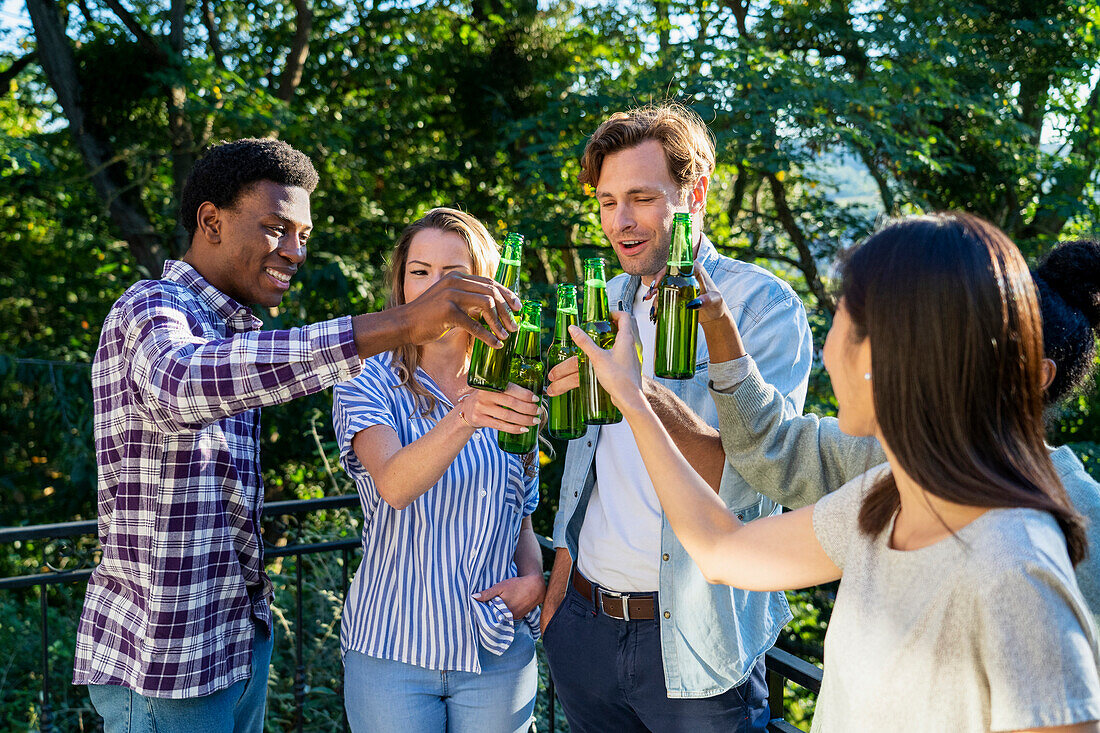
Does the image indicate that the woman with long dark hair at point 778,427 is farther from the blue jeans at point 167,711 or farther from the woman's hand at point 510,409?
the blue jeans at point 167,711

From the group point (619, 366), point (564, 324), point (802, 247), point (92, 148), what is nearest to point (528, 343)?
point (564, 324)

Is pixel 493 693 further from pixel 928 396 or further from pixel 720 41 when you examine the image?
pixel 720 41

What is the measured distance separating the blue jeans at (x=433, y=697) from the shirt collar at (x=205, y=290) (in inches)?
35.2

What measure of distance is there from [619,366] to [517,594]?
811 millimetres

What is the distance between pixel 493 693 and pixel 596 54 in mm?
6790

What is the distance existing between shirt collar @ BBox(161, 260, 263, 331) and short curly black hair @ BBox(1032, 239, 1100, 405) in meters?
1.76

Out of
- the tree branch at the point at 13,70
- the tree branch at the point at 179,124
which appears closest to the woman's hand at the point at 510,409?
the tree branch at the point at 179,124

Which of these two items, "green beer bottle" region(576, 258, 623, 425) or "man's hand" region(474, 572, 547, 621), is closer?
"green beer bottle" region(576, 258, 623, 425)

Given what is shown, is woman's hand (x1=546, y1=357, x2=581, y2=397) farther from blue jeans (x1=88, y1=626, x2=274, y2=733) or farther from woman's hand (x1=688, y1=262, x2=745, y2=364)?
blue jeans (x1=88, y1=626, x2=274, y2=733)

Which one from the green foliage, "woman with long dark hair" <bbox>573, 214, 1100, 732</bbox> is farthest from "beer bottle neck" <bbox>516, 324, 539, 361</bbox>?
the green foliage

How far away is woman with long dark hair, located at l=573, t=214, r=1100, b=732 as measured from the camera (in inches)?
41.4

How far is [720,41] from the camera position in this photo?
6270 millimetres

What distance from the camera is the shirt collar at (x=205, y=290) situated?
6.75 ft

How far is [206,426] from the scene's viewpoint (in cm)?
188
